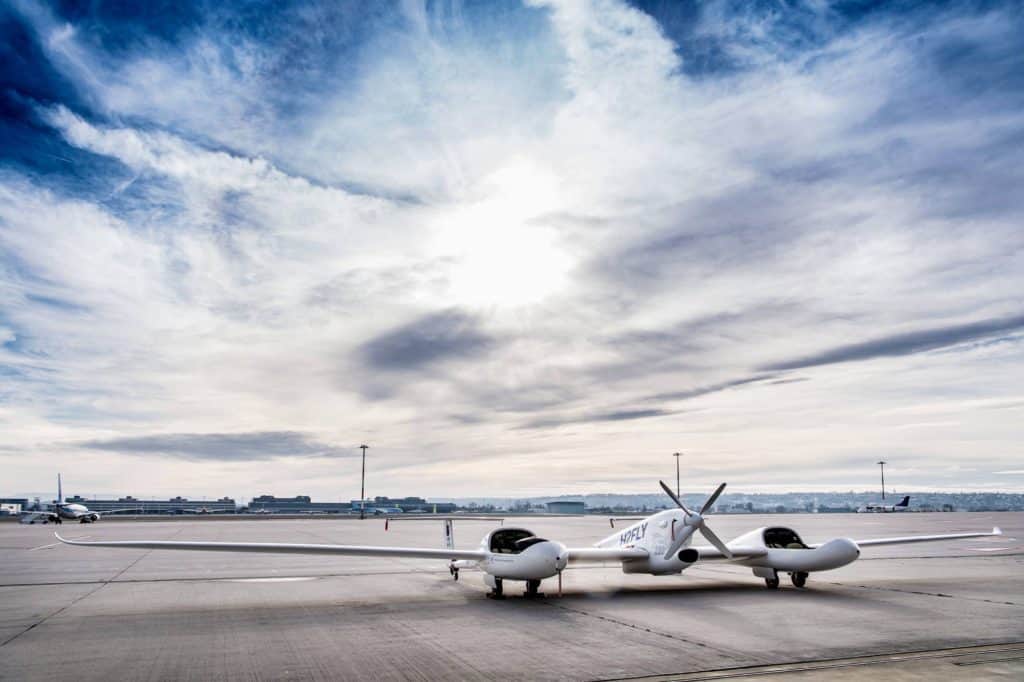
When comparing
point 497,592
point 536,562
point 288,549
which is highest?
point 288,549

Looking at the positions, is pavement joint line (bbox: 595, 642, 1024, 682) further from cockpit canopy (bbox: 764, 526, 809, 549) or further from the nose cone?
cockpit canopy (bbox: 764, 526, 809, 549)

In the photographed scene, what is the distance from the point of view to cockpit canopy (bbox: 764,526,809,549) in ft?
67.2

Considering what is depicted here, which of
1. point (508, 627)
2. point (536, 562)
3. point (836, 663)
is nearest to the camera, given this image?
point (836, 663)

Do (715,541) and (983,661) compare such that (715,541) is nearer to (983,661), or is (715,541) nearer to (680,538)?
(680,538)

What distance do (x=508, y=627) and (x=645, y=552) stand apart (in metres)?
6.77

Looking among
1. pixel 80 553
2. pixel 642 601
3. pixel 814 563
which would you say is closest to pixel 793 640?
pixel 642 601

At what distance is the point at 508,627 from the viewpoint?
1412 centimetres

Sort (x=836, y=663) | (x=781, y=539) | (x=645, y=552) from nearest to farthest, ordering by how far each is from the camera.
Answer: (x=836, y=663) → (x=645, y=552) → (x=781, y=539)

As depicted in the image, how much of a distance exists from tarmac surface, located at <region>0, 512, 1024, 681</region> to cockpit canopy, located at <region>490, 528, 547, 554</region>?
135cm

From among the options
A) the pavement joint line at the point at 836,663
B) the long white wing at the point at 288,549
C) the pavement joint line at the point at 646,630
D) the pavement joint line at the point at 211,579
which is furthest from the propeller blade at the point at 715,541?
the pavement joint line at the point at 211,579

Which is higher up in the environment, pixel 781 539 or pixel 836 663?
pixel 781 539

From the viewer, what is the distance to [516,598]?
18703 millimetres

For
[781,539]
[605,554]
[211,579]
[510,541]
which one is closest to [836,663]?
[605,554]

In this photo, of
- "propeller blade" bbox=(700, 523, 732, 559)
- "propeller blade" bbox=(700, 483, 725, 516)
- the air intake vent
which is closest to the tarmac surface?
the air intake vent
